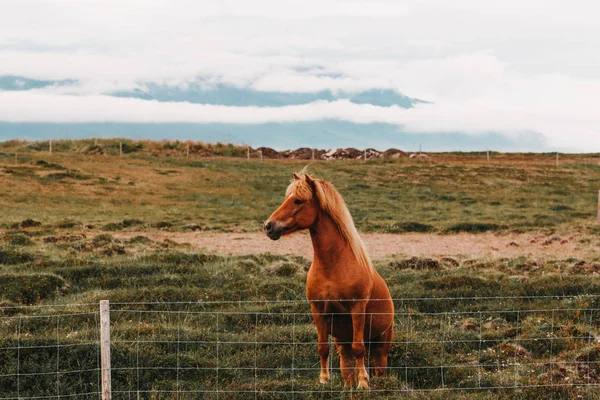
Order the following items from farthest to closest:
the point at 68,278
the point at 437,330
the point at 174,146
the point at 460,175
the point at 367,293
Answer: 1. the point at 174,146
2. the point at 460,175
3. the point at 68,278
4. the point at 437,330
5. the point at 367,293

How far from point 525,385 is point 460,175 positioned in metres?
47.6

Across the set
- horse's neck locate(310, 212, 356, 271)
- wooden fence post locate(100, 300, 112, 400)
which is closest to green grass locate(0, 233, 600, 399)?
wooden fence post locate(100, 300, 112, 400)

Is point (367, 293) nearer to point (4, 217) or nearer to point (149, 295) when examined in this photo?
point (149, 295)

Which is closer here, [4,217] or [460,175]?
[4,217]

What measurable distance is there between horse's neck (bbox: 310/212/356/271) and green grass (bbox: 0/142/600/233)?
2204 cm

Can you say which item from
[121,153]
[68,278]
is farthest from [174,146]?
[68,278]

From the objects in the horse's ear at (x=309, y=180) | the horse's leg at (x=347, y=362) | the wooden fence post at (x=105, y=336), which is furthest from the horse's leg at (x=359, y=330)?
the wooden fence post at (x=105, y=336)

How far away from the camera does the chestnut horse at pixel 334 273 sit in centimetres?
796

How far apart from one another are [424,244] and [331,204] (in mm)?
18011

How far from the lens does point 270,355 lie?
10406 mm

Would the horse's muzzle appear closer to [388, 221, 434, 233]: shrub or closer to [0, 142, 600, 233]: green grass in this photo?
[0, 142, 600, 233]: green grass

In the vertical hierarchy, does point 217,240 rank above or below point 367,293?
below

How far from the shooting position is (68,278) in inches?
647

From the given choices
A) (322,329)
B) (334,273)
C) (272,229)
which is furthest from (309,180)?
(322,329)
